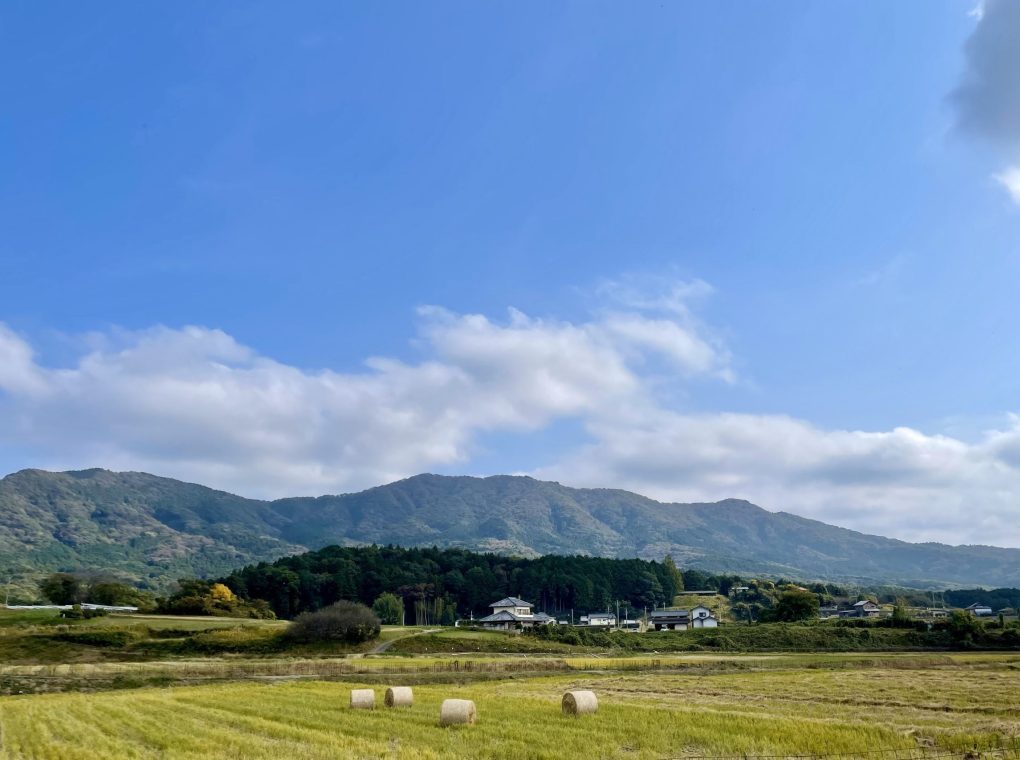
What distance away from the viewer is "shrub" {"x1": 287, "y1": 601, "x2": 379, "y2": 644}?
269 ft

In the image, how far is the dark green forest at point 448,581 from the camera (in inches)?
5507

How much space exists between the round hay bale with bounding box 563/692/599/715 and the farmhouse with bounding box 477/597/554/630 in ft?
273

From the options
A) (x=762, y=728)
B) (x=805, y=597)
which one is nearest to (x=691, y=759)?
(x=762, y=728)

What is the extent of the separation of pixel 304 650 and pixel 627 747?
65330 millimetres

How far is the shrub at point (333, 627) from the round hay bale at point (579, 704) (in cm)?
6052

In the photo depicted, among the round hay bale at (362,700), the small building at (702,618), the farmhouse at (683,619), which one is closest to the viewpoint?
the round hay bale at (362,700)

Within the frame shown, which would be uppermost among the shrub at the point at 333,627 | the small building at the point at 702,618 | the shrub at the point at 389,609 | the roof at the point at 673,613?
the shrub at the point at 333,627

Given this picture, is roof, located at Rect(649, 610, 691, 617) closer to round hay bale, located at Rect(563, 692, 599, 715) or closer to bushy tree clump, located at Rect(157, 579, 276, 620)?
bushy tree clump, located at Rect(157, 579, 276, 620)

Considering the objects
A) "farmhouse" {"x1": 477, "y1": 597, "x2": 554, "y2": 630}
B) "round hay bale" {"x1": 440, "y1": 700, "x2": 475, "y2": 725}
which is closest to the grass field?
"round hay bale" {"x1": 440, "y1": 700, "x2": 475, "y2": 725}

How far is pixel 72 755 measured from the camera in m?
20.4

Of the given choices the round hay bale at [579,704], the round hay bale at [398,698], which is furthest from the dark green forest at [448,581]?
the round hay bale at [579,704]

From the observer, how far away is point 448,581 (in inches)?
6230

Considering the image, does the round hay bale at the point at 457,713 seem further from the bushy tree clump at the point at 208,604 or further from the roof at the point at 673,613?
the roof at the point at 673,613

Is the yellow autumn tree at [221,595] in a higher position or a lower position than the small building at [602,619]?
higher
